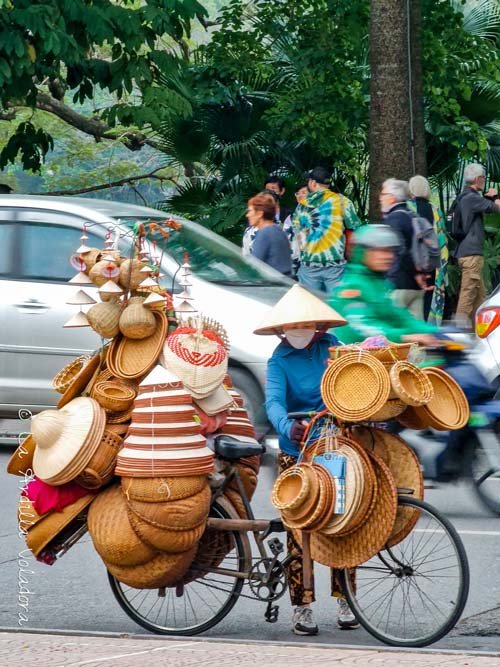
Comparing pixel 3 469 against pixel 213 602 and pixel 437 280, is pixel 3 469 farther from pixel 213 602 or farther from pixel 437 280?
pixel 437 280

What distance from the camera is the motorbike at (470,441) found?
8.64m

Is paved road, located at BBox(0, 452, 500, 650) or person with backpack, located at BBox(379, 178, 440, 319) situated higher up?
person with backpack, located at BBox(379, 178, 440, 319)

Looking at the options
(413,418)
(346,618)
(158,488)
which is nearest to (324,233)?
(346,618)

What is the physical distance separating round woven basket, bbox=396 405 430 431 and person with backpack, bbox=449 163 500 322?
9.41 meters

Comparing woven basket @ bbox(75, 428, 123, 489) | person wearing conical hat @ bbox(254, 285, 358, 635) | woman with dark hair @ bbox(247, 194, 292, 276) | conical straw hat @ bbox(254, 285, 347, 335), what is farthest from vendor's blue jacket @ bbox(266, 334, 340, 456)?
woman with dark hair @ bbox(247, 194, 292, 276)

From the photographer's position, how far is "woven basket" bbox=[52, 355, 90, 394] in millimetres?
6637

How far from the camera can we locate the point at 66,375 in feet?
22.1

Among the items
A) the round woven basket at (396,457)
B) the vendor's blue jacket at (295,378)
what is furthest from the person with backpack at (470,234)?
the round woven basket at (396,457)

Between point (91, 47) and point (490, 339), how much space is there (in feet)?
27.7

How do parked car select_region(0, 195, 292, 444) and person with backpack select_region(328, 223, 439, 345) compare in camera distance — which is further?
parked car select_region(0, 195, 292, 444)

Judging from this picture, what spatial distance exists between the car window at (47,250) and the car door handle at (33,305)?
0.21m

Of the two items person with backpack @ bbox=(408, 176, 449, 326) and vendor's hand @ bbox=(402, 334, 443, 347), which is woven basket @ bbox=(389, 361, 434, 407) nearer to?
vendor's hand @ bbox=(402, 334, 443, 347)

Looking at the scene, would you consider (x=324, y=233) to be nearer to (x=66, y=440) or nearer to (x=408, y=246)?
(x=408, y=246)

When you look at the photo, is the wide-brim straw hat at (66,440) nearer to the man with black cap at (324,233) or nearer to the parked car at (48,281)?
the parked car at (48,281)
